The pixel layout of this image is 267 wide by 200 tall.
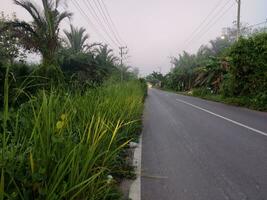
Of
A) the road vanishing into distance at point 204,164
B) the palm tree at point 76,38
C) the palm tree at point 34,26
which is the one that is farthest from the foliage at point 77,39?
the road vanishing into distance at point 204,164

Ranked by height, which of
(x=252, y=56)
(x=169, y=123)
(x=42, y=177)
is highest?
(x=252, y=56)

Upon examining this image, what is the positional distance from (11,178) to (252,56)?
20126 mm

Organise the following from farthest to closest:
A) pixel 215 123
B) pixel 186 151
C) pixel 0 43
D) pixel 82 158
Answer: pixel 0 43 < pixel 215 123 < pixel 186 151 < pixel 82 158

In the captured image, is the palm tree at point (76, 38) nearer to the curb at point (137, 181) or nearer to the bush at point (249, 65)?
the bush at point (249, 65)

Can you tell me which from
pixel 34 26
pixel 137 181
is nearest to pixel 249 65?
pixel 34 26

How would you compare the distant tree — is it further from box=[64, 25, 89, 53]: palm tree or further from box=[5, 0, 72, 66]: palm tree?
box=[5, 0, 72, 66]: palm tree

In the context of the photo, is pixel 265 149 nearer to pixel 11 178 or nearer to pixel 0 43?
pixel 11 178

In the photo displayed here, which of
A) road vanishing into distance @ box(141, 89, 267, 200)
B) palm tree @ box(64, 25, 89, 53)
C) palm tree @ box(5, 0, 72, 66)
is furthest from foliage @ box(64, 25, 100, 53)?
road vanishing into distance @ box(141, 89, 267, 200)

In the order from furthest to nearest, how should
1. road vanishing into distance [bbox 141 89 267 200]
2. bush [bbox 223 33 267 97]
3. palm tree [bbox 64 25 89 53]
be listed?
palm tree [bbox 64 25 89 53] < bush [bbox 223 33 267 97] < road vanishing into distance [bbox 141 89 267 200]

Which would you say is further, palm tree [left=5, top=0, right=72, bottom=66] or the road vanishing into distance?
palm tree [left=5, top=0, right=72, bottom=66]

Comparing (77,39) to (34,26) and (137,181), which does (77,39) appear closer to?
(34,26)

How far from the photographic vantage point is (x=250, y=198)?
4.52 metres

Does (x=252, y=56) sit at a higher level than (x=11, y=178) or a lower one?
higher

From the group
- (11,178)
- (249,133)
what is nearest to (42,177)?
(11,178)
